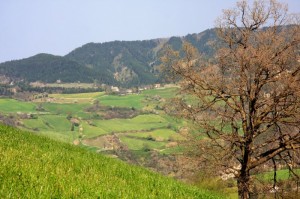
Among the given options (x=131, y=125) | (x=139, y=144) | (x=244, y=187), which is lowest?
(x=139, y=144)

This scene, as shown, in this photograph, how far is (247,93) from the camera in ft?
84.1

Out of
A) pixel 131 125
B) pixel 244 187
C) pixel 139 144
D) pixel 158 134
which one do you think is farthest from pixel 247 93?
pixel 131 125

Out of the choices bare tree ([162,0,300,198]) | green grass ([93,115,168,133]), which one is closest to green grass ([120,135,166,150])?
green grass ([93,115,168,133])

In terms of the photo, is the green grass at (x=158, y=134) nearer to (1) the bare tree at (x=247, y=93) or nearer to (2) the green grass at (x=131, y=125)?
(2) the green grass at (x=131, y=125)

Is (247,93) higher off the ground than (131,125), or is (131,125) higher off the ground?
(247,93)

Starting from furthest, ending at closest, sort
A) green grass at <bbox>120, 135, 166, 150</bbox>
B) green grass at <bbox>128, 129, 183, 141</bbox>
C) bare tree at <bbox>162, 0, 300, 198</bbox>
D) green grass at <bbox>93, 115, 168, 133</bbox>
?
green grass at <bbox>93, 115, 168, 133</bbox>
green grass at <bbox>128, 129, 183, 141</bbox>
green grass at <bbox>120, 135, 166, 150</bbox>
bare tree at <bbox>162, 0, 300, 198</bbox>

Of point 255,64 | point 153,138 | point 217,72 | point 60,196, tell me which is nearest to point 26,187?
point 60,196

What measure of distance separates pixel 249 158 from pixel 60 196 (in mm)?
21653

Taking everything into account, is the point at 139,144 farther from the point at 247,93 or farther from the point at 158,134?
the point at 247,93

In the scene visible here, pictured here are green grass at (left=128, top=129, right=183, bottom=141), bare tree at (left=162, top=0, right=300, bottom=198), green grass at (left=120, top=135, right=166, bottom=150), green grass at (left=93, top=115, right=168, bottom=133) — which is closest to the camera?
bare tree at (left=162, top=0, right=300, bottom=198)

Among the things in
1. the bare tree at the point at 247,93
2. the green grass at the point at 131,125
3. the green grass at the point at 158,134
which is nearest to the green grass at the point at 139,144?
the green grass at the point at 158,134

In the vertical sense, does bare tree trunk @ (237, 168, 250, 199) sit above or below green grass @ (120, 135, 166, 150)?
above

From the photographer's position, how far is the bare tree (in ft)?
79.6

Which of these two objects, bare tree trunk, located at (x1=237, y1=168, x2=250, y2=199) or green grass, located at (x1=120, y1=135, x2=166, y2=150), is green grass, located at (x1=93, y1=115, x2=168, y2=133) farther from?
bare tree trunk, located at (x1=237, y1=168, x2=250, y2=199)
